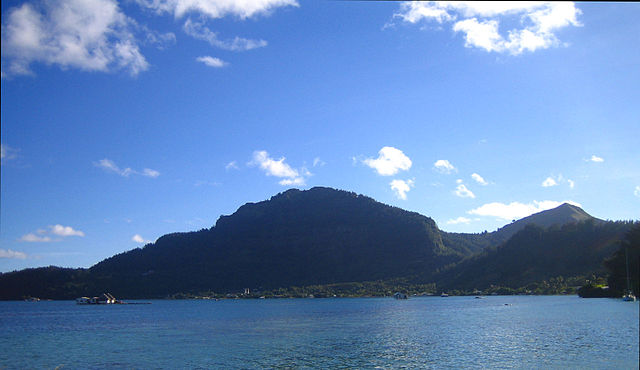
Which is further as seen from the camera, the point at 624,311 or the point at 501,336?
the point at 624,311

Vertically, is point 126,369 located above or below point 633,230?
below

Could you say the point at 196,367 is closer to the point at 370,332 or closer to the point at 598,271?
the point at 370,332

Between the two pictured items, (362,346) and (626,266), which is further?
(626,266)

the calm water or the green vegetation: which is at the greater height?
the green vegetation

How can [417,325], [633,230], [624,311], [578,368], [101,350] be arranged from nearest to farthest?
[578,368] → [101,350] → [624,311] → [417,325] → [633,230]

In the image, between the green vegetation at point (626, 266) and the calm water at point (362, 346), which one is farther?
the green vegetation at point (626, 266)

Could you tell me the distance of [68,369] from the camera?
47.6m

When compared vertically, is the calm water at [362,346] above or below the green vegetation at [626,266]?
below

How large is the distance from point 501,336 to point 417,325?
2266cm

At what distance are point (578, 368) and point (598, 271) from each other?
502ft

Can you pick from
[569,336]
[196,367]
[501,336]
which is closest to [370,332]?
[501,336]

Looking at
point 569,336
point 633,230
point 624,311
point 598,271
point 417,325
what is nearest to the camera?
point 569,336

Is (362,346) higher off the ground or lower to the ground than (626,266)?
lower

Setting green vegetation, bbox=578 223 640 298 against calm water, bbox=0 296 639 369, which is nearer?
calm water, bbox=0 296 639 369
